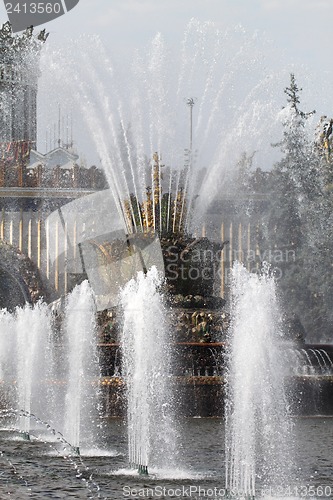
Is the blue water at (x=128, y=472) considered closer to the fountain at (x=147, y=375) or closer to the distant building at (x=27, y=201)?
the fountain at (x=147, y=375)

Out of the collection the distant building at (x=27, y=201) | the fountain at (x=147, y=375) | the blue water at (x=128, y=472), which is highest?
the distant building at (x=27, y=201)

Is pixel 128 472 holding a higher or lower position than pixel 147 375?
lower

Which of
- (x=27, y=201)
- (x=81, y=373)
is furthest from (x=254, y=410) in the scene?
(x=27, y=201)

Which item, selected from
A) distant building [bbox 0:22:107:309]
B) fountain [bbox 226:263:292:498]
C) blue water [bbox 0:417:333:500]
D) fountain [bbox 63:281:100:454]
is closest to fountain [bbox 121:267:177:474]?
blue water [bbox 0:417:333:500]

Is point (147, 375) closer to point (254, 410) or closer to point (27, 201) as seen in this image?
point (254, 410)

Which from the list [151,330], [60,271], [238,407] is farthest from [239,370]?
[60,271]

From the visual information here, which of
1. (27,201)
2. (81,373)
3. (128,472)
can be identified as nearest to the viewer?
(128,472)

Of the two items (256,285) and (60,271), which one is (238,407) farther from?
(60,271)

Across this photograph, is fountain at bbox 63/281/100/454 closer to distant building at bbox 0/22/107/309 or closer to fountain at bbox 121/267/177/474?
fountain at bbox 121/267/177/474

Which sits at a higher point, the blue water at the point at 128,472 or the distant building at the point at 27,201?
the distant building at the point at 27,201

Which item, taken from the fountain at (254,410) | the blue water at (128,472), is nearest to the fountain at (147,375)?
the blue water at (128,472)

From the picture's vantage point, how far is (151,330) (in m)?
17.3

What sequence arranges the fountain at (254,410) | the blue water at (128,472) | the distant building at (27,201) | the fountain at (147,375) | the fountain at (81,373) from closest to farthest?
the blue water at (128,472)
the fountain at (254,410)
the fountain at (147,375)
the fountain at (81,373)
the distant building at (27,201)

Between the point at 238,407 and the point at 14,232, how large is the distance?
2678cm
